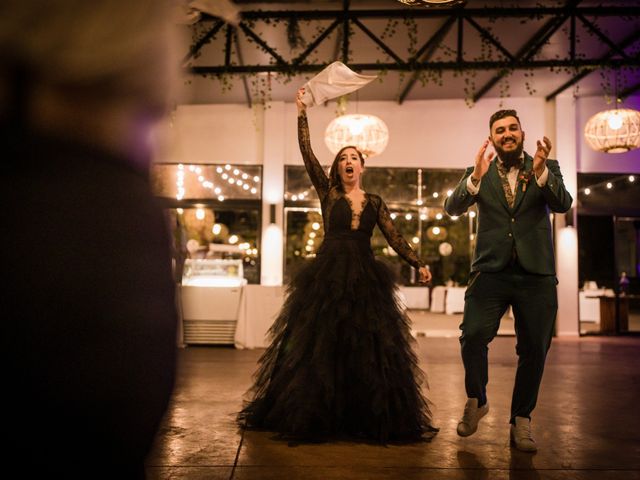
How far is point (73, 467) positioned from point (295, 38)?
7744 millimetres

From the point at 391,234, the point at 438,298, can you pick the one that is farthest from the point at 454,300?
the point at 391,234

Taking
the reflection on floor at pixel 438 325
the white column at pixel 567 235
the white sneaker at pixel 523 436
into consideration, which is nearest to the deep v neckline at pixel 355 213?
the white sneaker at pixel 523 436

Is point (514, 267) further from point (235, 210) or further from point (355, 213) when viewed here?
point (235, 210)

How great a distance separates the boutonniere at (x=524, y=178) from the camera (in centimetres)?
301

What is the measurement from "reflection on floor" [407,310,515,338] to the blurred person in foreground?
8908 millimetres

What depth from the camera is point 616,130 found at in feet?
26.2

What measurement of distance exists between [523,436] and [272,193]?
810cm

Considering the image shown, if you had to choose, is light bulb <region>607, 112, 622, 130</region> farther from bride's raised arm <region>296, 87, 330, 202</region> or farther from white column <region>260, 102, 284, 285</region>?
bride's raised arm <region>296, 87, 330, 202</region>

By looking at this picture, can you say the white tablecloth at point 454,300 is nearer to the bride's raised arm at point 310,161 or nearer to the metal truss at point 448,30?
the metal truss at point 448,30

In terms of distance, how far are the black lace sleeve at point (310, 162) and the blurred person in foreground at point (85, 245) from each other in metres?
2.85

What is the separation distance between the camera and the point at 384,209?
137 inches

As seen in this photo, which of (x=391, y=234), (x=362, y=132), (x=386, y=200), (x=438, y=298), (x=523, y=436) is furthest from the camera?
(x=438, y=298)

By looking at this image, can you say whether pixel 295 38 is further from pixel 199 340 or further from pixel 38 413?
pixel 38 413

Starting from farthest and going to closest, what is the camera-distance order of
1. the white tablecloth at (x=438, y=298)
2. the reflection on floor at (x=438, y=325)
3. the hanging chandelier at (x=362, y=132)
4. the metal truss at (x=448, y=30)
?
1. the white tablecloth at (x=438, y=298)
2. the reflection on floor at (x=438, y=325)
3. the hanging chandelier at (x=362, y=132)
4. the metal truss at (x=448, y=30)
